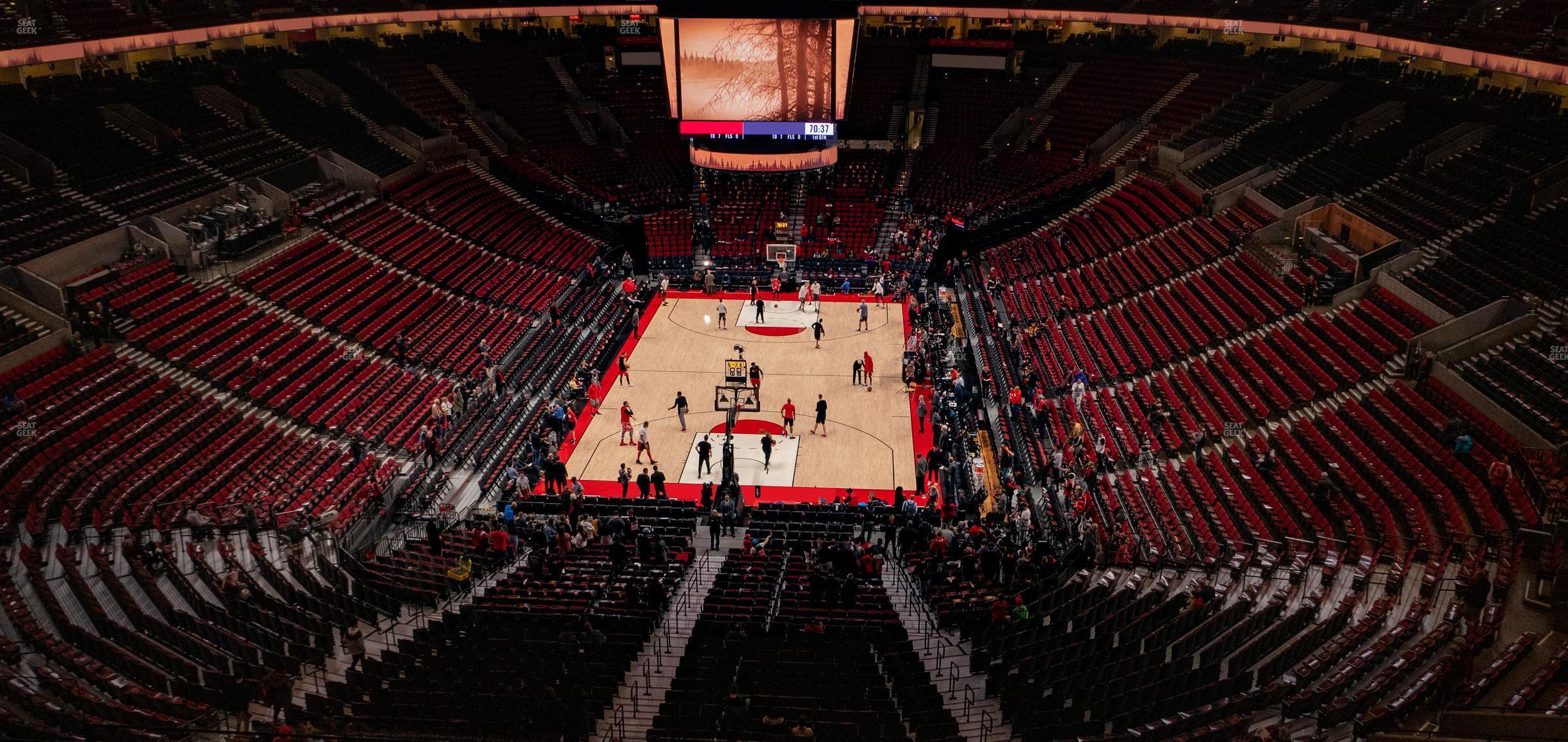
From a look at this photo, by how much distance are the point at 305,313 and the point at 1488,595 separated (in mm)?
25457

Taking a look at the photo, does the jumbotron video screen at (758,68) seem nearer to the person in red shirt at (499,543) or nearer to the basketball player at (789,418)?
the basketball player at (789,418)

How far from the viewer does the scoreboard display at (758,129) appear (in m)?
38.7

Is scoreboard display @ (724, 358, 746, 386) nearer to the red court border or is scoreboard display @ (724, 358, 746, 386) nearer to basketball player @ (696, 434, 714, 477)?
basketball player @ (696, 434, 714, 477)

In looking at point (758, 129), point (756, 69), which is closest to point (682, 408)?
point (758, 129)

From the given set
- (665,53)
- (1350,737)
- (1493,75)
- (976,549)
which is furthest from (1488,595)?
(665,53)

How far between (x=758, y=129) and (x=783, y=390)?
13.0 m

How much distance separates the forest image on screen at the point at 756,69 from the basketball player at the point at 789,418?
14.9 metres

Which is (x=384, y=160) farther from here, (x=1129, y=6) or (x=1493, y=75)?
(x=1493, y=75)

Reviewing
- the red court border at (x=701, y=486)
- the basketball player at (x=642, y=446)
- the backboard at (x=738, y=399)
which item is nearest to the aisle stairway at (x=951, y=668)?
the red court border at (x=701, y=486)

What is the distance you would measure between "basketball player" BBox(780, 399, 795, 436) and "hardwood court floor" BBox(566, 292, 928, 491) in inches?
11.5

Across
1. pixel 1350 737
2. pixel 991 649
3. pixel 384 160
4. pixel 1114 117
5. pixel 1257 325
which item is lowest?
pixel 1350 737

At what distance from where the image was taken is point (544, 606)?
16766 mm

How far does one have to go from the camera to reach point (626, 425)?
2602cm

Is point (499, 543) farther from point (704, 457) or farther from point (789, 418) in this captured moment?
point (789, 418)
